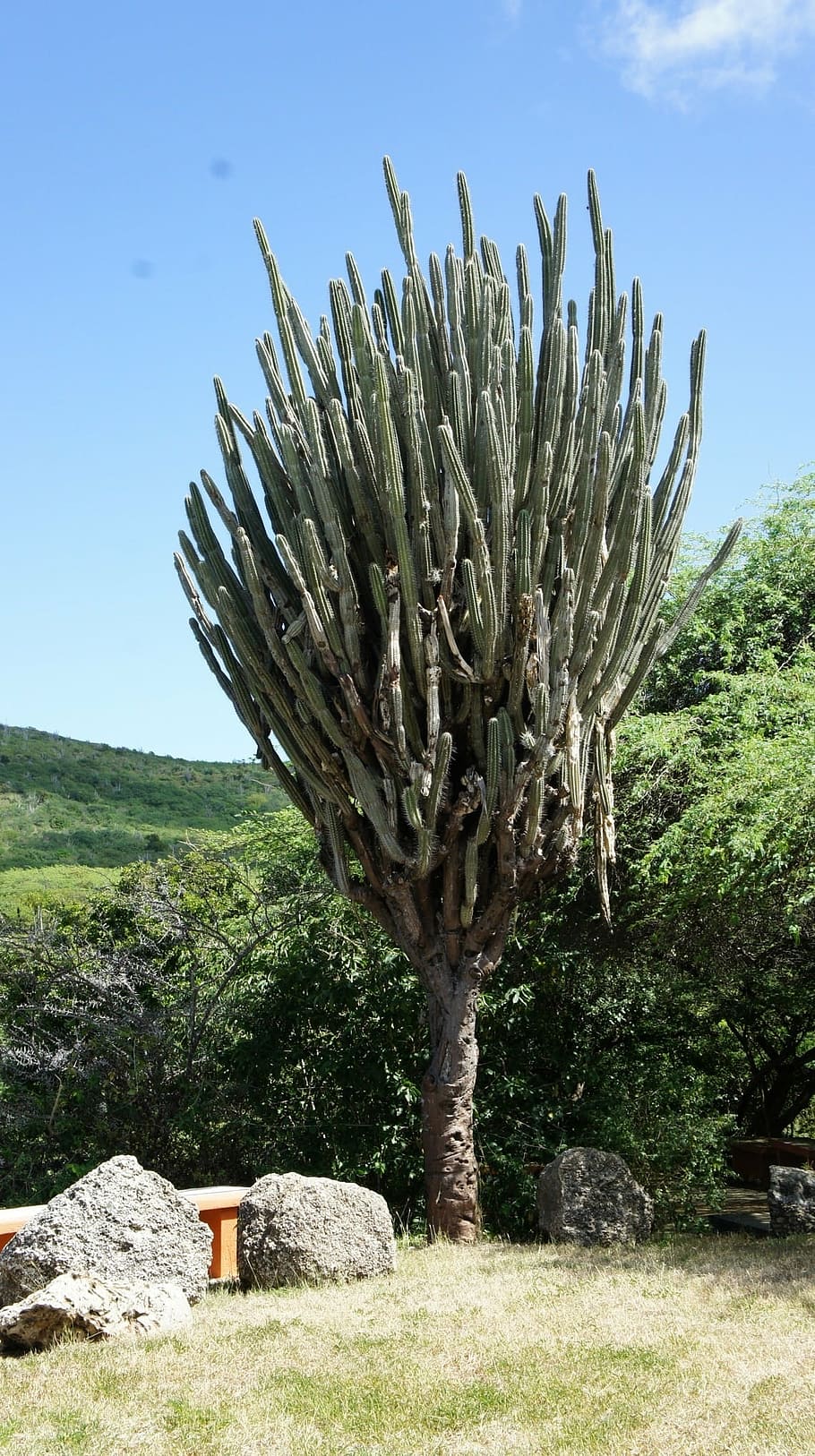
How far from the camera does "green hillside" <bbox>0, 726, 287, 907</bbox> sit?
2072 centimetres

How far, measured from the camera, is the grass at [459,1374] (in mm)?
3855

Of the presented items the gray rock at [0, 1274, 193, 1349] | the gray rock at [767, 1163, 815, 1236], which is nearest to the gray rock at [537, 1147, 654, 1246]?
the gray rock at [767, 1163, 815, 1236]

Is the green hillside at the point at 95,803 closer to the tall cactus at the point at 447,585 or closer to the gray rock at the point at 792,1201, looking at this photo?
the tall cactus at the point at 447,585

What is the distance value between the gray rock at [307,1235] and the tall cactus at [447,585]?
1174mm

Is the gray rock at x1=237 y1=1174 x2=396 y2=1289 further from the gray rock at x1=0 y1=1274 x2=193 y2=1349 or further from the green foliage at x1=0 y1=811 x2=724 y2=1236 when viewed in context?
the green foliage at x1=0 y1=811 x2=724 y2=1236

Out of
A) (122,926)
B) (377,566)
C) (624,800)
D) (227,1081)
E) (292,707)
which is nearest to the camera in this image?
(377,566)

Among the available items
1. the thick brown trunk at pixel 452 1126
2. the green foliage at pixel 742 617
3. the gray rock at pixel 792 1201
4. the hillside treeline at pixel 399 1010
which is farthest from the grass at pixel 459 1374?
the green foliage at pixel 742 617

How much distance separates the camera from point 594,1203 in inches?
285

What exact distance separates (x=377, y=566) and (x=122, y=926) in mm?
5862

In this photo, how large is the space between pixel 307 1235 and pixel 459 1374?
1.71 metres

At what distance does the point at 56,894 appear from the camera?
48.3 feet

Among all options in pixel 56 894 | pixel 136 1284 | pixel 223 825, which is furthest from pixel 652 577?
pixel 223 825

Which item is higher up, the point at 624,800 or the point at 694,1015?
the point at 624,800

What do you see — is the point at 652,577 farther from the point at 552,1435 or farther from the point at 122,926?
the point at 122,926
